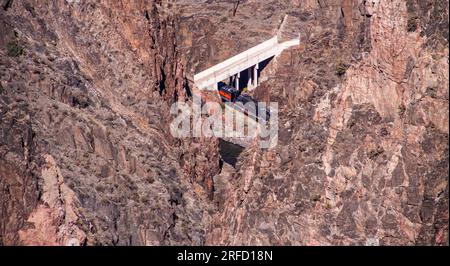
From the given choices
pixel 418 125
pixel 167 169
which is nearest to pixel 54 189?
pixel 167 169

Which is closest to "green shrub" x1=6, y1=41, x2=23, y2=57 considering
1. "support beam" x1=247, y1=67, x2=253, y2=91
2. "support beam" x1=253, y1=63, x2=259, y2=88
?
"support beam" x1=253, y1=63, x2=259, y2=88

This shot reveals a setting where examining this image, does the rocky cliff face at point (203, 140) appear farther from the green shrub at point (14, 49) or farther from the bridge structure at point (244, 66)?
the bridge structure at point (244, 66)

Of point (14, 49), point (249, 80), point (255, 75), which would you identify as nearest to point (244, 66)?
point (249, 80)

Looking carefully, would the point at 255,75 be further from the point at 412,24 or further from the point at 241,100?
the point at 412,24

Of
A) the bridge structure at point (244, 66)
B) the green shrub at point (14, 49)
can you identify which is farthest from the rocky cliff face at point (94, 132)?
the bridge structure at point (244, 66)

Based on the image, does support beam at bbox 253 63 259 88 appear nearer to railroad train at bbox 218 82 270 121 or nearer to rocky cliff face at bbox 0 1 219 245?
Result: railroad train at bbox 218 82 270 121

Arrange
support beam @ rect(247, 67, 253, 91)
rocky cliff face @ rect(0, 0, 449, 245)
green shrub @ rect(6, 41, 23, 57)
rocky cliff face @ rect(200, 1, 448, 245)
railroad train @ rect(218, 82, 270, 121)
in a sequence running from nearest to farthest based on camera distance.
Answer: rocky cliff face @ rect(200, 1, 448, 245) → rocky cliff face @ rect(0, 0, 449, 245) → green shrub @ rect(6, 41, 23, 57) → railroad train @ rect(218, 82, 270, 121) → support beam @ rect(247, 67, 253, 91)
